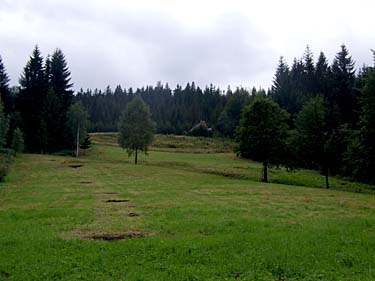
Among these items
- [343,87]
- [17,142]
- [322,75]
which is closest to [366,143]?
[343,87]

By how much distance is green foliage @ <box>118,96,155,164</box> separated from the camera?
195 ft

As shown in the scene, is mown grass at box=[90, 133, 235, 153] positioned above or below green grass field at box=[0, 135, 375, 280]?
above

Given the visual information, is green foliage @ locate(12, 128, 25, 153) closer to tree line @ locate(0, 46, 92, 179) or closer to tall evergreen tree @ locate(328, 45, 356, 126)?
tree line @ locate(0, 46, 92, 179)

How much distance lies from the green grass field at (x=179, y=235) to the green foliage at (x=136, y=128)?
27304 mm

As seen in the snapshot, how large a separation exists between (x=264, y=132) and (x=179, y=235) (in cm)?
3403

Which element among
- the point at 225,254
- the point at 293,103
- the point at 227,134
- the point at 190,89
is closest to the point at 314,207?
the point at 225,254

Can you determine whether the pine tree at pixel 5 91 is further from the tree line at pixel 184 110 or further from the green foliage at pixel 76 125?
the tree line at pixel 184 110

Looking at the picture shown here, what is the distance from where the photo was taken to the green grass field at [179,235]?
10539mm

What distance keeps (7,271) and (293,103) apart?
79.6 m

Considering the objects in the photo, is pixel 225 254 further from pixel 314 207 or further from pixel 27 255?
pixel 314 207

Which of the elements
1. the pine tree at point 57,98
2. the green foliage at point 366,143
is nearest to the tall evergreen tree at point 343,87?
the green foliage at point 366,143

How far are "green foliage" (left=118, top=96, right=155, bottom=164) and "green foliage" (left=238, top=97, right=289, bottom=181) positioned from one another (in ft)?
55.0

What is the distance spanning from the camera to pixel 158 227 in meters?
16.4

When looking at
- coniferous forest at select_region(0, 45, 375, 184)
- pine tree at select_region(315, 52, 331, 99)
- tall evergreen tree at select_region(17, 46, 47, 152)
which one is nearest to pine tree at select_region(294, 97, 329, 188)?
coniferous forest at select_region(0, 45, 375, 184)
